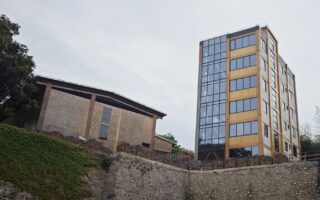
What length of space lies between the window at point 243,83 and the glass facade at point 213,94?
108 centimetres

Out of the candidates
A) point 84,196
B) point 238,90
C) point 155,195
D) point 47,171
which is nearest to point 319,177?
point 155,195

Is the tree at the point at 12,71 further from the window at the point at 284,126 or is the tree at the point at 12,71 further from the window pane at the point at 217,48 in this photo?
the window at the point at 284,126

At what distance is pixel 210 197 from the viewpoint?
87.4ft

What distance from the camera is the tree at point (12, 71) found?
2758 cm

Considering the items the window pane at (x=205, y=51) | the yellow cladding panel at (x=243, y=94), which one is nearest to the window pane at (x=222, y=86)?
the yellow cladding panel at (x=243, y=94)

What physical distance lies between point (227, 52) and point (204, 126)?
939 cm

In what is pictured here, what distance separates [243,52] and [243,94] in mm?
5303

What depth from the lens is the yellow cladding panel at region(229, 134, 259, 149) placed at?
38562 mm

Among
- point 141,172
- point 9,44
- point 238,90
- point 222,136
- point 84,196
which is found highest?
point 238,90

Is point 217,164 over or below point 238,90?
below

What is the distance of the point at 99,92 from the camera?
36688 mm

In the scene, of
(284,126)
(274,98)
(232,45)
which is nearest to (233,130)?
(274,98)

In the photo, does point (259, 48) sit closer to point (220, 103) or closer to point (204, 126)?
point (220, 103)

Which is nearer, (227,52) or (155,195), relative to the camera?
(155,195)
